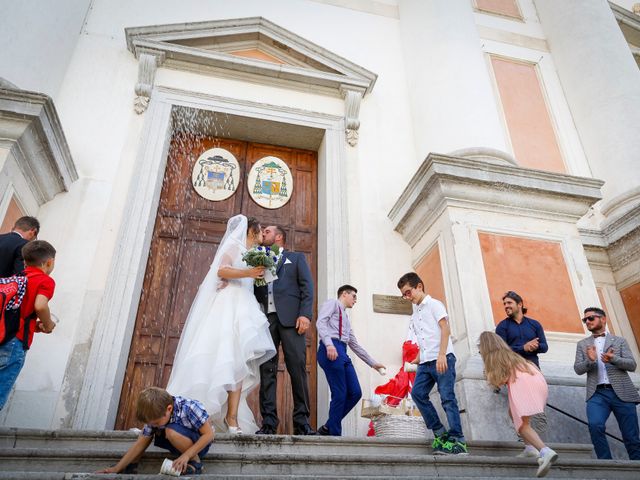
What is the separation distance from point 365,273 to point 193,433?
430cm

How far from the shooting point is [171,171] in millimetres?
7723

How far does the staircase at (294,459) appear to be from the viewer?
9.81 feet

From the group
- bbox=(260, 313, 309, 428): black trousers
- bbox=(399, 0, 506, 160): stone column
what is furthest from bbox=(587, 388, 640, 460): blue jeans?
bbox=(399, 0, 506, 160): stone column

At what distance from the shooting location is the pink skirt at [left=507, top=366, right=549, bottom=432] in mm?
3875

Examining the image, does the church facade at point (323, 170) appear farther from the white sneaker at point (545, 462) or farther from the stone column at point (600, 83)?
the white sneaker at point (545, 462)

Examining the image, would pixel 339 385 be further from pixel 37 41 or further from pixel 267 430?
pixel 37 41

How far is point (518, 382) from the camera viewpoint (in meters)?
4.02

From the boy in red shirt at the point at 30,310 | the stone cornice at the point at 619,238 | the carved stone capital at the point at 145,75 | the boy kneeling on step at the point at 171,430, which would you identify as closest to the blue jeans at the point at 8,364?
the boy in red shirt at the point at 30,310

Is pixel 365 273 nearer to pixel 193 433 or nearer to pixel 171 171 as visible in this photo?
pixel 171 171

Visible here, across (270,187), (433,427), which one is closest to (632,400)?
(433,427)

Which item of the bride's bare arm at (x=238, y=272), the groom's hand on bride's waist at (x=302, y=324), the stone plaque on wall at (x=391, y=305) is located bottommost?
the groom's hand on bride's waist at (x=302, y=324)

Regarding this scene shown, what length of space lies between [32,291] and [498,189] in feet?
17.0

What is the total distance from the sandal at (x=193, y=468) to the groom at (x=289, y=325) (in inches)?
45.5

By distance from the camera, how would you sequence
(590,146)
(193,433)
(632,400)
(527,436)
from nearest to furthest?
(193,433) → (527,436) → (632,400) → (590,146)
